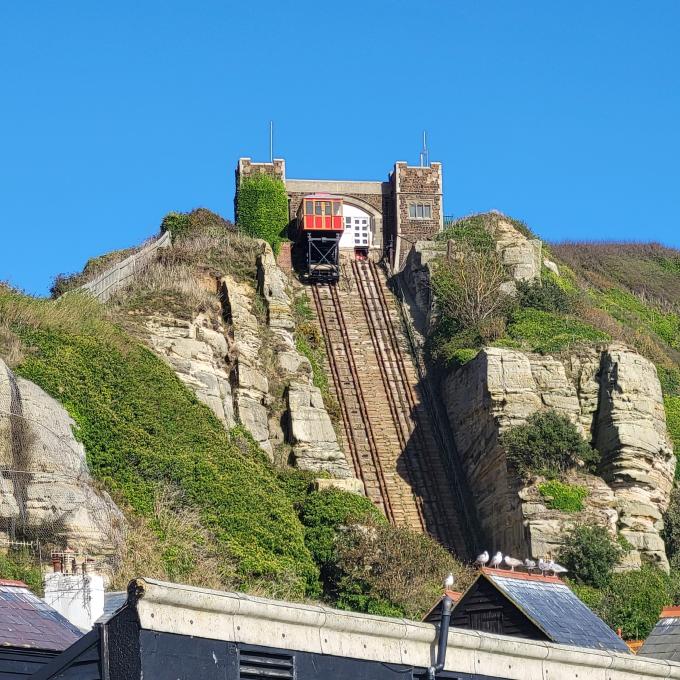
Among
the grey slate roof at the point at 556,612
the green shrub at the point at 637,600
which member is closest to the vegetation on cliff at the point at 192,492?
the green shrub at the point at 637,600

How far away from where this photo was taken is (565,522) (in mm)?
48062

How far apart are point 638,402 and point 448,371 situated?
318 inches

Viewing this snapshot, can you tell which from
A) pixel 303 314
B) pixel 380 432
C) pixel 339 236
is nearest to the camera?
pixel 380 432

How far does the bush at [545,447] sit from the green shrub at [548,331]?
4374 millimetres

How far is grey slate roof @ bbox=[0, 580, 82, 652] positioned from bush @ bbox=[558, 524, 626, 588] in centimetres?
2826

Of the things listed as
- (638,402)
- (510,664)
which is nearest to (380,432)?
(638,402)

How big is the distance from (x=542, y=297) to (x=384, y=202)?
16610 millimetres

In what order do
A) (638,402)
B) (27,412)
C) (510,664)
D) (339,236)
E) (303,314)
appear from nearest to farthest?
(510,664) → (27,412) → (638,402) → (303,314) → (339,236)

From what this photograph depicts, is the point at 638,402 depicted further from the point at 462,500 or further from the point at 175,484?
the point at 175,484

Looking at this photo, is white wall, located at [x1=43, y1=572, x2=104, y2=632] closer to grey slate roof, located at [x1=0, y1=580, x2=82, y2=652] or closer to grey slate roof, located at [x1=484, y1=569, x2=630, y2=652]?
grey slate roof, located at [x1=0, y1=580, x2=82, y2=652]

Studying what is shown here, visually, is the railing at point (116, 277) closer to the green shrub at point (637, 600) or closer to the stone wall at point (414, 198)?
the stone wall at point (414, 198)

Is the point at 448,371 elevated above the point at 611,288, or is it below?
below

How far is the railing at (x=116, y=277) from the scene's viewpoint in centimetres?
5566

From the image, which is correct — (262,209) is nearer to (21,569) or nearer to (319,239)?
(319,239)
